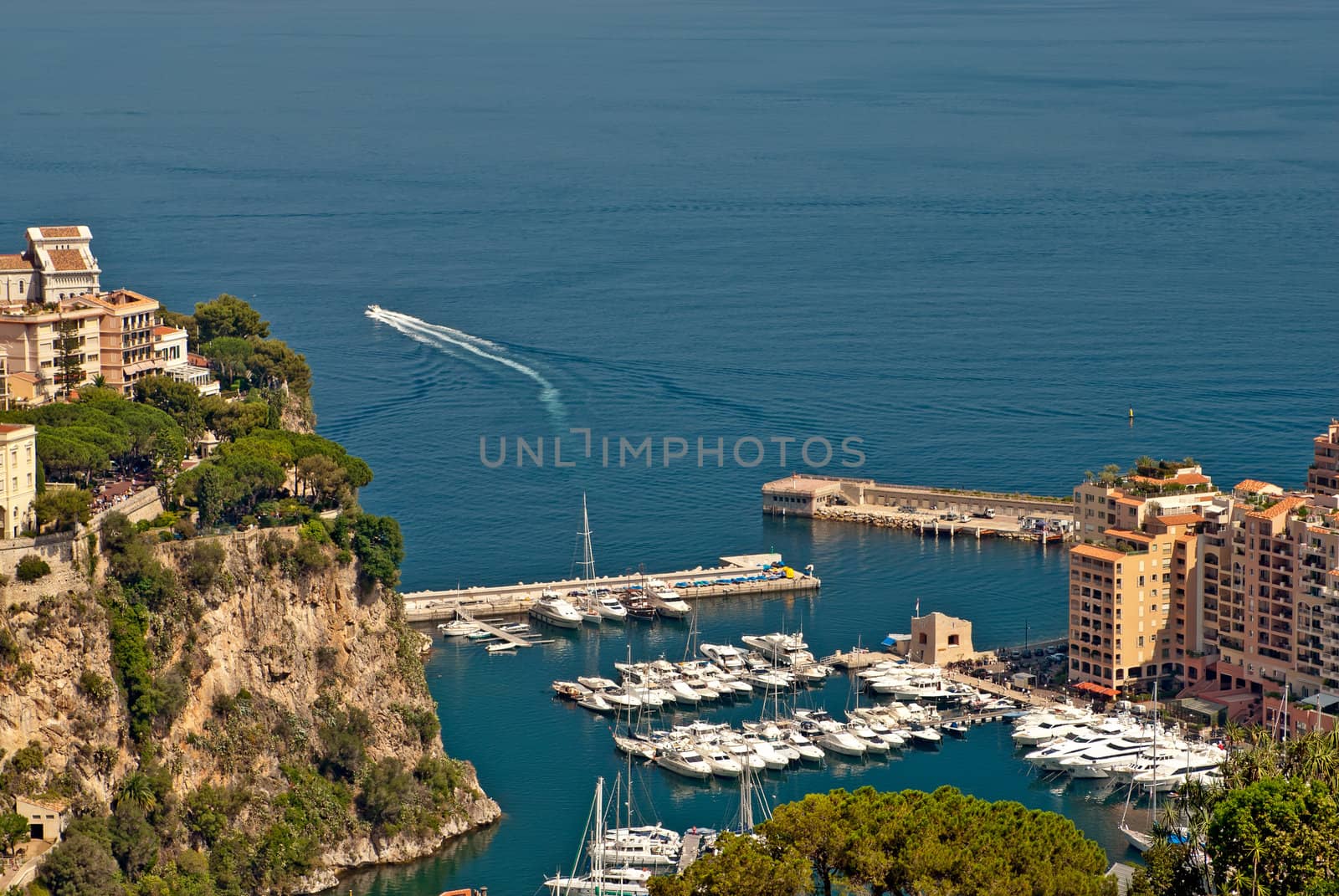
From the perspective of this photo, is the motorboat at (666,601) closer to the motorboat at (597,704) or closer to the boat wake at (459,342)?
the motorboat at (597,704)

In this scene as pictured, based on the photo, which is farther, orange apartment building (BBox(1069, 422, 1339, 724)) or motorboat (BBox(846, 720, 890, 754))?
orange apartment building (BBox(1069, 422, 1339, 724))

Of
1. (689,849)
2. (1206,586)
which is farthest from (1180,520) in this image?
(689,849)

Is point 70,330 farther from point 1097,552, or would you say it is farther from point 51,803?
point 1097,552

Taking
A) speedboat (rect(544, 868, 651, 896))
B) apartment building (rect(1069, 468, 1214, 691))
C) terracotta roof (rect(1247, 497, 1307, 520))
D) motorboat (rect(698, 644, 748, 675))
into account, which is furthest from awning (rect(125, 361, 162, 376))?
terracotta roof (rect(1247, 497, 1307, 520))

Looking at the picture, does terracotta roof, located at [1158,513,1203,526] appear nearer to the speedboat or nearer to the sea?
the sea

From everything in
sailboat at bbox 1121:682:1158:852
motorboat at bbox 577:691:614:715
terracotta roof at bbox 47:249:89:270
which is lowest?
sailboat at bbox 1121:682:1158:852
